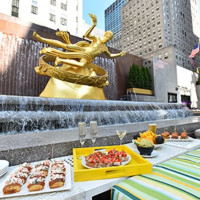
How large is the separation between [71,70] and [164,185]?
17.7 feet

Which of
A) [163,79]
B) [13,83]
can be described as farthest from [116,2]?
[13,83]

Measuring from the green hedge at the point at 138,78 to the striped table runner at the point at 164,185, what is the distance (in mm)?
9610

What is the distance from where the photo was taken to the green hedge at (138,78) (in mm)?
10594

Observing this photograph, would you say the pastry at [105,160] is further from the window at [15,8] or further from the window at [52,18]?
the window at [52,18]

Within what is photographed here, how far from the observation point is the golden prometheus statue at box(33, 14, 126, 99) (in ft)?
17.6

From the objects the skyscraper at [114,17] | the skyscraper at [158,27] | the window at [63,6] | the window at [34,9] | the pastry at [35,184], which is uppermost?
the skyscraper at [114,17]

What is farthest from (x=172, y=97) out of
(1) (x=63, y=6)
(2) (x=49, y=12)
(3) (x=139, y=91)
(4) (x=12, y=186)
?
(1) (x=63, y=6)

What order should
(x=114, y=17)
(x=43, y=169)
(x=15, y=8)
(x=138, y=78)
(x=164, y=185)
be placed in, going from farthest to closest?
(x=114, y=17) → (x=15, y=8) → (x=138, y=78) → (x=43, y=169) → (x=164, y=185)

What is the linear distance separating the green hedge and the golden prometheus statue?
190 inches

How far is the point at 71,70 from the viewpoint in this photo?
582cm

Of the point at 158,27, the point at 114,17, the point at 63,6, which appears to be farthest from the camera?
the point at 114,17

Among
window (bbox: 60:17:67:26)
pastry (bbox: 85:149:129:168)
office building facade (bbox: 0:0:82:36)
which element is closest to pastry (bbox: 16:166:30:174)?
pastry (bbox: 85:149:129:168)

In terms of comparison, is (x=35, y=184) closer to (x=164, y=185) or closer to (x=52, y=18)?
(x=164, y=185)

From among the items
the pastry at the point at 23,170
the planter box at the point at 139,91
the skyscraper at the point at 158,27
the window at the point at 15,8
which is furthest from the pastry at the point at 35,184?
the skyscraper at the point at 158,27
